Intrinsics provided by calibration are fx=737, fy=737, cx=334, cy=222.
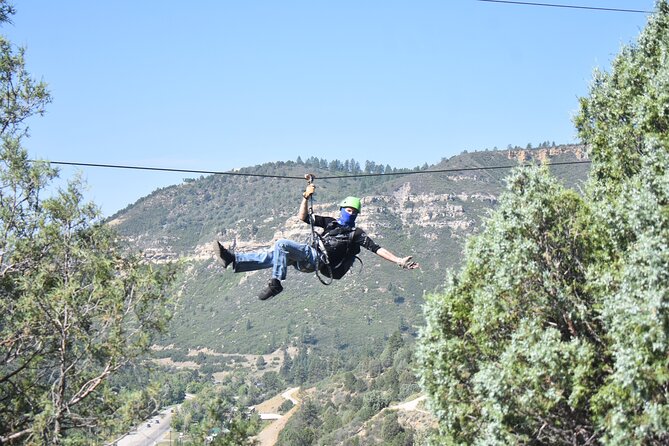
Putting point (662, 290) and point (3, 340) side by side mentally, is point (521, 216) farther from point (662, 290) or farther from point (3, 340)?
point (3, 340)

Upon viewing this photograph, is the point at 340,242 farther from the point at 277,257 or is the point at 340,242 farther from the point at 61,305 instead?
the point at 61,305

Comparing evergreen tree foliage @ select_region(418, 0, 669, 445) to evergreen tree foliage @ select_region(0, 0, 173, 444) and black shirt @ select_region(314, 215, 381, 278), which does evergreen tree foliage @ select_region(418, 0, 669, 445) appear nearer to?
black shirt @ select_region(314, 215, 381, 278)

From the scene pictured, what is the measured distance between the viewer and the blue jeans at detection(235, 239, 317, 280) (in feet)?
36.1

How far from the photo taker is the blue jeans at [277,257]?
36.1 ft

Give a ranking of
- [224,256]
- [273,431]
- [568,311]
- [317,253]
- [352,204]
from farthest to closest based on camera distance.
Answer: [273,431] → [352,204] → [317,253] → [568,311] → [224,256]

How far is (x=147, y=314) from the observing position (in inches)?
632

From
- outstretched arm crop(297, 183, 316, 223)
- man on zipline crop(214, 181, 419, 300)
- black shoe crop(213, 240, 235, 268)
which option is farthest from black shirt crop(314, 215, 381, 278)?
black shoe crop(213, 240, 235, 268)

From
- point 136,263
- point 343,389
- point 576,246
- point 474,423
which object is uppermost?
point 576,246

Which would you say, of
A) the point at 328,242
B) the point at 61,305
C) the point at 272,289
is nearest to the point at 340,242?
the point at 328,242

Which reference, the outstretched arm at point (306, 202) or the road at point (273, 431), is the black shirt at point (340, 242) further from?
the road at point (273, 431)

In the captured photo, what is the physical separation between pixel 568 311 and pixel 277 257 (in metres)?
4.43

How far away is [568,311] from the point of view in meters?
11.0

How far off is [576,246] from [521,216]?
38.8 inches

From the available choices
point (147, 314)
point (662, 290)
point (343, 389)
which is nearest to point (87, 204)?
point (147, 314)
